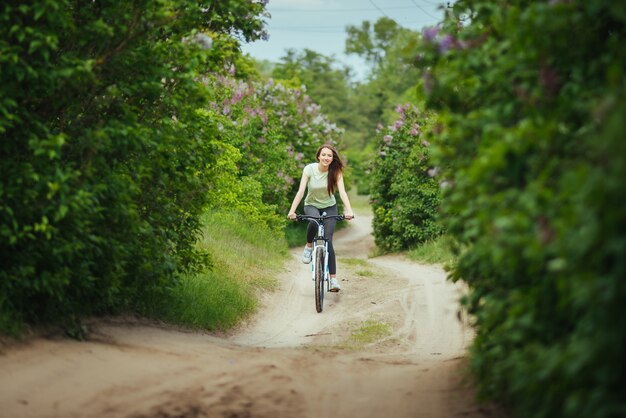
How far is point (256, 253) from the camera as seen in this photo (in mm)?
16078

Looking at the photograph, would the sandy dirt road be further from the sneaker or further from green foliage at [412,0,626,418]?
the sneaker

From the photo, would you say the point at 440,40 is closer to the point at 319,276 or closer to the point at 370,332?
the point at 370,332

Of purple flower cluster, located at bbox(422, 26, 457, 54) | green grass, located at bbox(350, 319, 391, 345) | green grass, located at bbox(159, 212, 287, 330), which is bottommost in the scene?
green grass, located at bbox(350, 319, 391, 345)

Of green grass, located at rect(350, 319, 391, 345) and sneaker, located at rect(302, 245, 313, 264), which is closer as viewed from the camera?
green grass, located at rect(350, 319, 391, 345)

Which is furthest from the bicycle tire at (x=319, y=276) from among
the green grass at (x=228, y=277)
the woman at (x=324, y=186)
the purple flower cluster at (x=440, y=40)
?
the purple flower cluster at (x=440, y=40)

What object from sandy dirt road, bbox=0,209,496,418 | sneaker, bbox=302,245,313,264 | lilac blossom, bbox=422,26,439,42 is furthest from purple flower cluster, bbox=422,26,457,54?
sneaker, bbox=302,245,313,264

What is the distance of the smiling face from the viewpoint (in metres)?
11.6

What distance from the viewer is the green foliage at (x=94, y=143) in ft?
21.0

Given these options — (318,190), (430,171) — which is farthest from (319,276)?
(430,171)

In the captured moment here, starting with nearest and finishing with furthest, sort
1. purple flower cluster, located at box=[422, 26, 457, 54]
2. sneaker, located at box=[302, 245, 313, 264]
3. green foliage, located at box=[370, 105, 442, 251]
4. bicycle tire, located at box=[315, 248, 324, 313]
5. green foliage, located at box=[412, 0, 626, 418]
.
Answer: green foliage, located at box=[412, 0, 626, 418] → purple flower cluster, located at box=[422, 26, 457, 54] → bicycle tire, located at box=[315, 248, 324, 313] → sneaker, located at box=[302, 245, 313, 264] → green foliage, located at box=[370, 105, 442, 251]

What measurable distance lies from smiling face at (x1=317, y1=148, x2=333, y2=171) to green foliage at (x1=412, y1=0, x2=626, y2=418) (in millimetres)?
5916

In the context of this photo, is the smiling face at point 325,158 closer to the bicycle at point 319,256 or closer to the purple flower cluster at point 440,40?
the bicycle at point 319,256

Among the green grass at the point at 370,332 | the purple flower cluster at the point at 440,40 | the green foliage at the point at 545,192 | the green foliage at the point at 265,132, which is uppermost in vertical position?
the green foliage at the point at 265,132

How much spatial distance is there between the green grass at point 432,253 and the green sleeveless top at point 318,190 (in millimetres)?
6255
